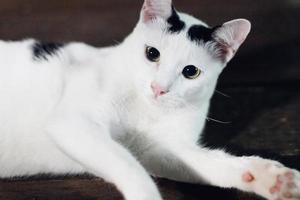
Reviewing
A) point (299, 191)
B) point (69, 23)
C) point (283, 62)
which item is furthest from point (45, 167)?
point (283, 62)

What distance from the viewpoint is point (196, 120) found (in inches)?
78.2

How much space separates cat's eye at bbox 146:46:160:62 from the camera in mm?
1889

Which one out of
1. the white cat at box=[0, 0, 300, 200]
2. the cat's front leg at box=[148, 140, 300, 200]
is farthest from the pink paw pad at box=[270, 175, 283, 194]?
the white cat at box=[0, 0, 300, 200]

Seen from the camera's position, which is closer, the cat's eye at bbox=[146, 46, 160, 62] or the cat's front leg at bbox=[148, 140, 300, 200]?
the cat's front leg at bbox=[148, 140, 300, 200]

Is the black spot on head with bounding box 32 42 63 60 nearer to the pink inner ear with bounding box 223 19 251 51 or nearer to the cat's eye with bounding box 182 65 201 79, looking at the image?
the cat's eye with bounding box 182 65 201 79

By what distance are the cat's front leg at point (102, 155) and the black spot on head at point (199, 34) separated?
0.42m

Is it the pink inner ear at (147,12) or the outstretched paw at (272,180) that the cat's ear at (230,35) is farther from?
the outstretched paw at (272,180)

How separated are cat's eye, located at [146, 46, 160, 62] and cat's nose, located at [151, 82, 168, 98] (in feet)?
0.36

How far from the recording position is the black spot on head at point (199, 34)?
1.92m

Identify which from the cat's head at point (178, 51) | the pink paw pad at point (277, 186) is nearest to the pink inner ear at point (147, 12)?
the cat's head at point (178, 51)

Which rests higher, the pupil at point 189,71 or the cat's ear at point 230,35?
the cat's ear at point 230,35

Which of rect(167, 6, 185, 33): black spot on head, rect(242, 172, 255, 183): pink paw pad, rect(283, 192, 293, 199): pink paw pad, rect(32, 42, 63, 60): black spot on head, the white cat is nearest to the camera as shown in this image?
rect(283, 192, 293, 199): pink paw pad

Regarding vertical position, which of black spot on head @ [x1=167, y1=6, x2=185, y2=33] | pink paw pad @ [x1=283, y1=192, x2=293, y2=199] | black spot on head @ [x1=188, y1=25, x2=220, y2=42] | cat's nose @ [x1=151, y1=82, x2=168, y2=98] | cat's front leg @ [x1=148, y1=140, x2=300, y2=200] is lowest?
cat's front leg @ [x1=148, y1=140, x2=300, y2=200]

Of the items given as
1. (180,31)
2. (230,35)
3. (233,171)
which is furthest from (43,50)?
(233,171)
